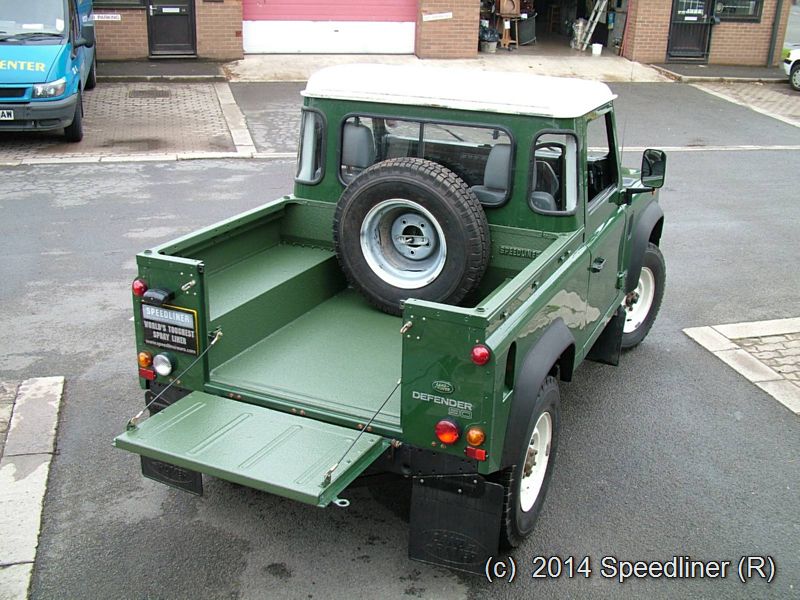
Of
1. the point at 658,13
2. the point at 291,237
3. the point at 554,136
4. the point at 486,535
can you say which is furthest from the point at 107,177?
the point at 658,13

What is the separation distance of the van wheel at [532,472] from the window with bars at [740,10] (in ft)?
61.0

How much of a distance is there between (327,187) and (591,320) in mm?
1914

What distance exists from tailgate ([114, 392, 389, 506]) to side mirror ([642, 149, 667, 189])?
9.19ft

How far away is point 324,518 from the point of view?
471 cm

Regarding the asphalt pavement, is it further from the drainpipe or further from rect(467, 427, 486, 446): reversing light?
the drainpipe

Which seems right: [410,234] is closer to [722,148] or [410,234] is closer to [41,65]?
[41,65]

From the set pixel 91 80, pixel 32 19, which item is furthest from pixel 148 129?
pixel 91 80

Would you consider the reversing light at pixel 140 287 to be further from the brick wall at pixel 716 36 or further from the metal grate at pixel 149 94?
the brick wall at pixel 716 36

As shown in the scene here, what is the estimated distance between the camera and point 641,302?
7.03 meters

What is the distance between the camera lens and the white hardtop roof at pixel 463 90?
16.5 feet

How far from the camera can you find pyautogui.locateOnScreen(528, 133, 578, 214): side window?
5.03m

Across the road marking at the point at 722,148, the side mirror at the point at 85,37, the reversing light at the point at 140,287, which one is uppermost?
the side mirror at the point at 85,37

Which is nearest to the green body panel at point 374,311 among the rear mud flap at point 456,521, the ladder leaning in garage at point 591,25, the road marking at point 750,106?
the rear mud flap at point 456,521

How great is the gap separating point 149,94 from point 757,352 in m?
12.6
